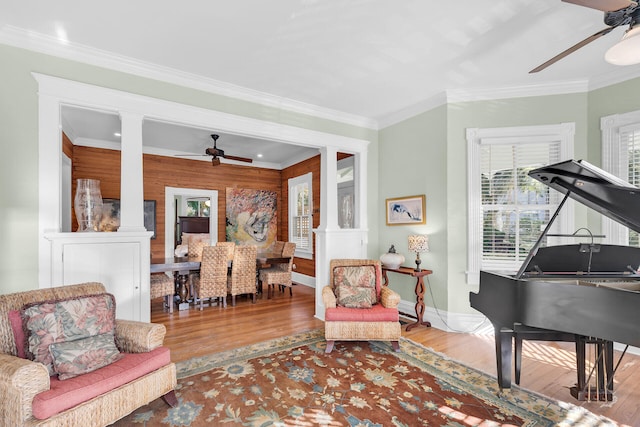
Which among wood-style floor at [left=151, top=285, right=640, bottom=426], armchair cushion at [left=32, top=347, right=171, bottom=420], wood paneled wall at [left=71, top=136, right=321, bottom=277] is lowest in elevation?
wood-style floor at [left=151, top=285, right=640, bottom=426]

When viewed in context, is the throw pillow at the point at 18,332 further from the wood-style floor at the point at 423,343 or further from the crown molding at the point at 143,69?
the crown molding at the point at 143,69

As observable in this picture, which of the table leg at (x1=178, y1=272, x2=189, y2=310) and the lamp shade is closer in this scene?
the lamp shade

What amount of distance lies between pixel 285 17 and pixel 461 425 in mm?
3259

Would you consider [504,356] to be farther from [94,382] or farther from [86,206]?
[86,206]

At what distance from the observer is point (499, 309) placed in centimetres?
230

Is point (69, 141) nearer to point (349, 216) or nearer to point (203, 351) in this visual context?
point (203, 351)

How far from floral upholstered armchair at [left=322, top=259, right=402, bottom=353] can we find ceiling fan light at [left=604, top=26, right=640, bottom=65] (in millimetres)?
2559

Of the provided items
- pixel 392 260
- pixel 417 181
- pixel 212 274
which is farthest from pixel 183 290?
pixel 417 181

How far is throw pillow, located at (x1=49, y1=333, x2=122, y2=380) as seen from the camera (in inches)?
73.4

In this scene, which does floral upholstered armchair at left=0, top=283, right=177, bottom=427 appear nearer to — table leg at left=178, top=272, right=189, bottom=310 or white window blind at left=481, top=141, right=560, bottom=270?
table leg at left=178, top=272, right=189, bottom=310

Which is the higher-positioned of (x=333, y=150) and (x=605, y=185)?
(x=333, y=150)

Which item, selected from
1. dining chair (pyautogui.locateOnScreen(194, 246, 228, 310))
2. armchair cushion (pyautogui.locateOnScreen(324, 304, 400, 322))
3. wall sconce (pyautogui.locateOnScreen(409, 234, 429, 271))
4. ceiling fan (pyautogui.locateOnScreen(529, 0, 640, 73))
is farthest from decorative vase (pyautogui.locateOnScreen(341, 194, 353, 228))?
ceiling fan (pyautogui.locateOnScreen(529, 0, 640, 73))

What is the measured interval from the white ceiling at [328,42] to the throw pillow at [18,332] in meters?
2.29

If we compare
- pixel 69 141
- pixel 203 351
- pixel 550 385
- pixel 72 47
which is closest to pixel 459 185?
pixel 550 385
